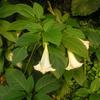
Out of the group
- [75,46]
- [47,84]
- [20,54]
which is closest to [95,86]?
[47,84]

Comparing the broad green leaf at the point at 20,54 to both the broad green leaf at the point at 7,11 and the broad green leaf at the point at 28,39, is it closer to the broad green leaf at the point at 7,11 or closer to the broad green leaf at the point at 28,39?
the broad green leaf at the point at 28,39

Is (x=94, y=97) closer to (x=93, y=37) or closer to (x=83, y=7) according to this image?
(x=93, y=37)

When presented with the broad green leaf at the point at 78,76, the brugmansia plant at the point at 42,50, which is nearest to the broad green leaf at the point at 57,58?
the brugmansia plant at the point at 42,50

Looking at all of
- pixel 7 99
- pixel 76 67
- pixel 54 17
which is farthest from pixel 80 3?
pixel 7 99

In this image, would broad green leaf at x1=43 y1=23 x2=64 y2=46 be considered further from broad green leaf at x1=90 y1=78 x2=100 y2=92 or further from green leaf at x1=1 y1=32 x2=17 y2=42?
broad green leaf at x1=90 y1=78 x2=100 y2=92

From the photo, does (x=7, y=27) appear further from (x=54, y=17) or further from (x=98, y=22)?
(x=98, y=22)

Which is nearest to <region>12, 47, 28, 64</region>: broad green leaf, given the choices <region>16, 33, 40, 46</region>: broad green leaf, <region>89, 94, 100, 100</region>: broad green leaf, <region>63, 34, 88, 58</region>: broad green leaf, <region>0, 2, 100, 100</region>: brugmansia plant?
<region>0, 2, 100, 100</region>: brugmansia plant
